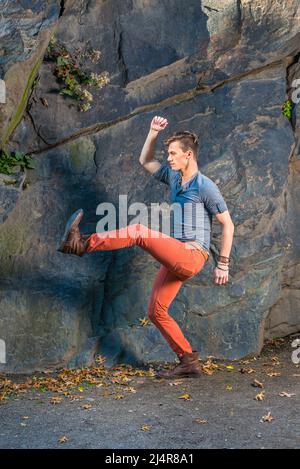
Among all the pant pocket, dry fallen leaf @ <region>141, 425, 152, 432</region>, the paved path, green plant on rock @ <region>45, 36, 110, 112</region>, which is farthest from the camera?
green plant on rock @ <region>45, 36, 110, 112</region>

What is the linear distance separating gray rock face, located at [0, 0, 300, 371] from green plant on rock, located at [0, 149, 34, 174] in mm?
124

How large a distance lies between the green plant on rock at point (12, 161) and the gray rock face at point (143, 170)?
0.12 meters

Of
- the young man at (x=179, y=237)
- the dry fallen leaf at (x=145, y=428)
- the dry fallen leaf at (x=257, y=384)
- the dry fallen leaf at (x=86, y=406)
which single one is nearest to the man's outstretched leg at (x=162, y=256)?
the young man at (x=179, y=237)

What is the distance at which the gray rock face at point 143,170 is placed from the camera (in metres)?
8.88

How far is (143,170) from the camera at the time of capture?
9.23 metres

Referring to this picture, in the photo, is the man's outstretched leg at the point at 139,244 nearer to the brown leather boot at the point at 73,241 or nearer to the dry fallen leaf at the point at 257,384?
the brown leather boot at the point at 73,241

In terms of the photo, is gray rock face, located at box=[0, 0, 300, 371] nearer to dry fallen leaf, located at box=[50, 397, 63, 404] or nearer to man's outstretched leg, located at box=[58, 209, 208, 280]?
dry fallen leaf, located at box=[50, 397, 63, 404]

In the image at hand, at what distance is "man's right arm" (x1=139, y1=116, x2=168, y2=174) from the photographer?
779 cm

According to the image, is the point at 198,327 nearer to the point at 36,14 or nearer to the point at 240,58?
the point at 240,58

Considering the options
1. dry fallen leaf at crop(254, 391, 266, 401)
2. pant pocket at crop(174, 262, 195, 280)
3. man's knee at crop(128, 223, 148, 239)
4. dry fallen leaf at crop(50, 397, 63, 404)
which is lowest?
dry fallen leaf at crop(50, 397, 63, 404)

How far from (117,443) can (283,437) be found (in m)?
1.38

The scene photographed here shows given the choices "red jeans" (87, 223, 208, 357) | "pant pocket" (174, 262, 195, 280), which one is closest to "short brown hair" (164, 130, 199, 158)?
"red jeans" (87, 223, 208, 357)

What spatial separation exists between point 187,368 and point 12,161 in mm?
3220

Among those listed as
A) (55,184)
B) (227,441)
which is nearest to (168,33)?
(55,184)
